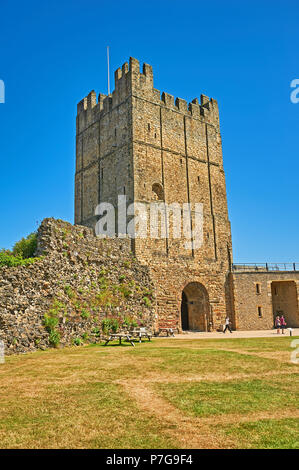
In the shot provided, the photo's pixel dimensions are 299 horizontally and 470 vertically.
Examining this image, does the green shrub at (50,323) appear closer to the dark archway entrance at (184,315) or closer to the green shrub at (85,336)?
the green shrub at (85,336)

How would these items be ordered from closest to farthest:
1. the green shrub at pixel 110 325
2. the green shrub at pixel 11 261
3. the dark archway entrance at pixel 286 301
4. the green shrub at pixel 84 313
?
the green shrub at pixel 11 261 < the green shrub at pixel 84 313 < the green shrub at pixel 110 325 < the dark archway entrance at pixel 286 301

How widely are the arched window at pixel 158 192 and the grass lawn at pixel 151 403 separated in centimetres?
1513

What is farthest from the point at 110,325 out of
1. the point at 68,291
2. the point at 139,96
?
the point at 139,96

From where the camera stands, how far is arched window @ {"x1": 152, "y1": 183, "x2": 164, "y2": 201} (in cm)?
2345

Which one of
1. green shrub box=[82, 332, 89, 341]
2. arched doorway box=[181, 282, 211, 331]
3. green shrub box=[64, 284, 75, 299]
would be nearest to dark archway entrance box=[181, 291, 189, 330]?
arched doorway box=[181, 282, 211, 331]

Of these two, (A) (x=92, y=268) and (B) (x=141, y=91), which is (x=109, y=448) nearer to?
(A) (x=92, y=268)

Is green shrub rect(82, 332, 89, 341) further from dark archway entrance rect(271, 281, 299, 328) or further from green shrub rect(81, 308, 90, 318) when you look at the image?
dark archway entrance rect(271, 281, 299, 328)

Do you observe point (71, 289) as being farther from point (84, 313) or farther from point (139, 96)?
point (139, 96)

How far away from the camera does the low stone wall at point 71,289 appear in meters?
12.1

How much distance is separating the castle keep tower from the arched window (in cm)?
1

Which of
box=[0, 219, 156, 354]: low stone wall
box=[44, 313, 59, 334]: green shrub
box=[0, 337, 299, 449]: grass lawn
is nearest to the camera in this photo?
box=[0, 337, 299, 449]: grass lawn

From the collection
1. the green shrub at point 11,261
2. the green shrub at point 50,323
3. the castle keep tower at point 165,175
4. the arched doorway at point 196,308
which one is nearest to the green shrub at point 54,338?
the green shrub at point 50,323

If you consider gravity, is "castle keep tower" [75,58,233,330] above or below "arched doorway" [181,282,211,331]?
above

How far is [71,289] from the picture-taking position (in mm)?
14867
